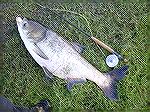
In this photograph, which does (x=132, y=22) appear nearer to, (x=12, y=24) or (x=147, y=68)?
(x=147, y=68)


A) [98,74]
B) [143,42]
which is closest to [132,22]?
[143,42]

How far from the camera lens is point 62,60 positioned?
4.34 meters

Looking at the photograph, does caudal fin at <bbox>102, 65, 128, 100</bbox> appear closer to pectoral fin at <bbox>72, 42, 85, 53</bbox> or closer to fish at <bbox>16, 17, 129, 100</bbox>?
fish at <bbox>16, 17, 129, 100</bbox>

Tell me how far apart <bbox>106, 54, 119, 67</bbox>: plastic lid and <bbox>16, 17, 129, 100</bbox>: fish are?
0.05 meters

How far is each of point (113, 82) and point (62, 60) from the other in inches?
16.7

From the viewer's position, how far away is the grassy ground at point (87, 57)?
4.39 meters

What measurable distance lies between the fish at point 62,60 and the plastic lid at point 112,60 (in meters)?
0.05

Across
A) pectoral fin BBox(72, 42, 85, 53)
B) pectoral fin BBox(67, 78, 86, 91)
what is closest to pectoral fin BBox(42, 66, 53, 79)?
pectoral fin BBox(67, 78, 86, 91)

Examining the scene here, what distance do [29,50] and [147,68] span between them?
3.05ft

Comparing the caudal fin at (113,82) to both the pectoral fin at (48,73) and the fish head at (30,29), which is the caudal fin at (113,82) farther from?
the fish head at (30,29)

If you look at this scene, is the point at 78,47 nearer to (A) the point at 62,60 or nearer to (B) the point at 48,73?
(A) the point at 62,60

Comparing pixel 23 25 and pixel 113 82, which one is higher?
pixel 23 25

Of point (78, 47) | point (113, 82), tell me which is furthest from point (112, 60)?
point (78, 47)

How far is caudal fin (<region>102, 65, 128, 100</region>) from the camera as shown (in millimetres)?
4316
